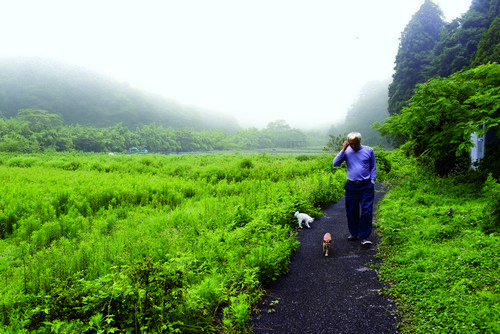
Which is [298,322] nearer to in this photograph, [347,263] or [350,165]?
[347,263]

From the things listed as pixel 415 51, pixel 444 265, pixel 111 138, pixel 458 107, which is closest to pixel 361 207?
pixel 444 265

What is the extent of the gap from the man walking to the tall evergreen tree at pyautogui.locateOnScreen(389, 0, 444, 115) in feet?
103

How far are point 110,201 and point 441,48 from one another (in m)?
37.9

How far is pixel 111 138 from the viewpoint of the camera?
242ft

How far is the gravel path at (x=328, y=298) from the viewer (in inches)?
128

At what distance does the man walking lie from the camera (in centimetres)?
545

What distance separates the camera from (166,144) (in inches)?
3268

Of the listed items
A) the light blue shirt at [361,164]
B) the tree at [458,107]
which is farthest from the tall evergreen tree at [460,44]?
the light blue shirt at [361,164]

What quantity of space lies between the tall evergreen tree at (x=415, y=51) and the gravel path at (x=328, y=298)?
32497 mm

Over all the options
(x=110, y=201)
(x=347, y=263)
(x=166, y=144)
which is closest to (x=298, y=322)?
(x=347, y=263)

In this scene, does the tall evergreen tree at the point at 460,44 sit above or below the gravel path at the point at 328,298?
above

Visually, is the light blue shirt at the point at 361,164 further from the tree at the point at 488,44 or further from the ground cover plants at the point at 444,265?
the tree at the point at 488,44

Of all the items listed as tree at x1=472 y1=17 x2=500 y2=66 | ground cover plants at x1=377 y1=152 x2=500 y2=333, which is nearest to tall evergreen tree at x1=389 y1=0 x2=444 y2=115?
tree at x1=472 y1=17 x2=500 y2=66

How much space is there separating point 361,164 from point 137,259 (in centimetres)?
459
